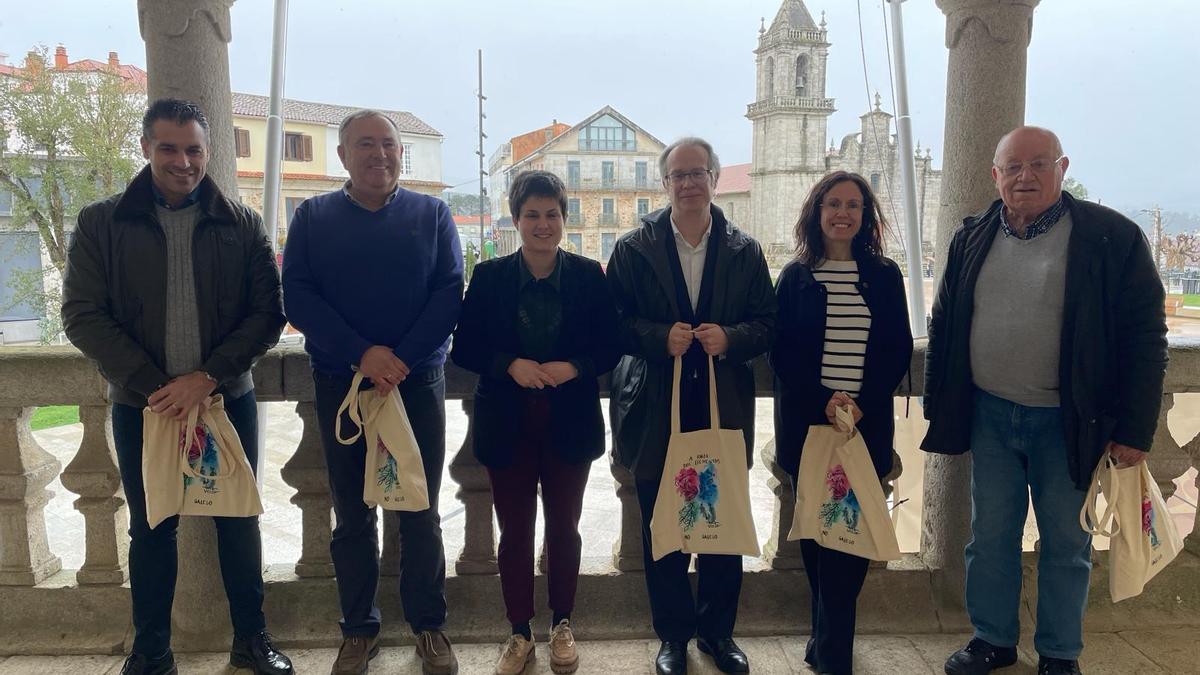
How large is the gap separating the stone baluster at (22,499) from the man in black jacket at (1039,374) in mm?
2745

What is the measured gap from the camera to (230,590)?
81.8 inches

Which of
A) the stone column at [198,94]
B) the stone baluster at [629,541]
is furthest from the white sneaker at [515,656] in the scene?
the stone column at [198,94]

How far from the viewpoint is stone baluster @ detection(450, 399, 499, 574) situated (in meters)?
2.36

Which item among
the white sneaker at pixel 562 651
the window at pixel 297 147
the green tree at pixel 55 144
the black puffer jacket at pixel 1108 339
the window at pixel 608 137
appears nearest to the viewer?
the black puffer jacket at pixel 1108 339

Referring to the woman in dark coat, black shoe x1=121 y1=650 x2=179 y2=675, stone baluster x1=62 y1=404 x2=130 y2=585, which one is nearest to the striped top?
the woman in dark coat

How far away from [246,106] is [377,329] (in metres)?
1.42

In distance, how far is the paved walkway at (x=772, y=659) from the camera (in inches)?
84.1

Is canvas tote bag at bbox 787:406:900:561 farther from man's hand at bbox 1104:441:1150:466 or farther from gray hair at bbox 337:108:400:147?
gray hair at bbox 337:108:400:147

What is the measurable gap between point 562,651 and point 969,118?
2111 mm

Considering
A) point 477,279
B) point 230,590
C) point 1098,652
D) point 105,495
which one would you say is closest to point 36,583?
point 105,495

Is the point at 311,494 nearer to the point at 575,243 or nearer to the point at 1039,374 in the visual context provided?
the point at 575,243

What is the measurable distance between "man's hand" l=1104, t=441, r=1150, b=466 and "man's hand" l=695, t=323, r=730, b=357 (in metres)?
1.02

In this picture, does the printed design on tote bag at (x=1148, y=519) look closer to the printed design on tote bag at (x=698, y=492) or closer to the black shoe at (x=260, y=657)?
the printed design on tote bag at (x=698, y=492)

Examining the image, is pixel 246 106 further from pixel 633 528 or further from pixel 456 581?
pixel 633 528
